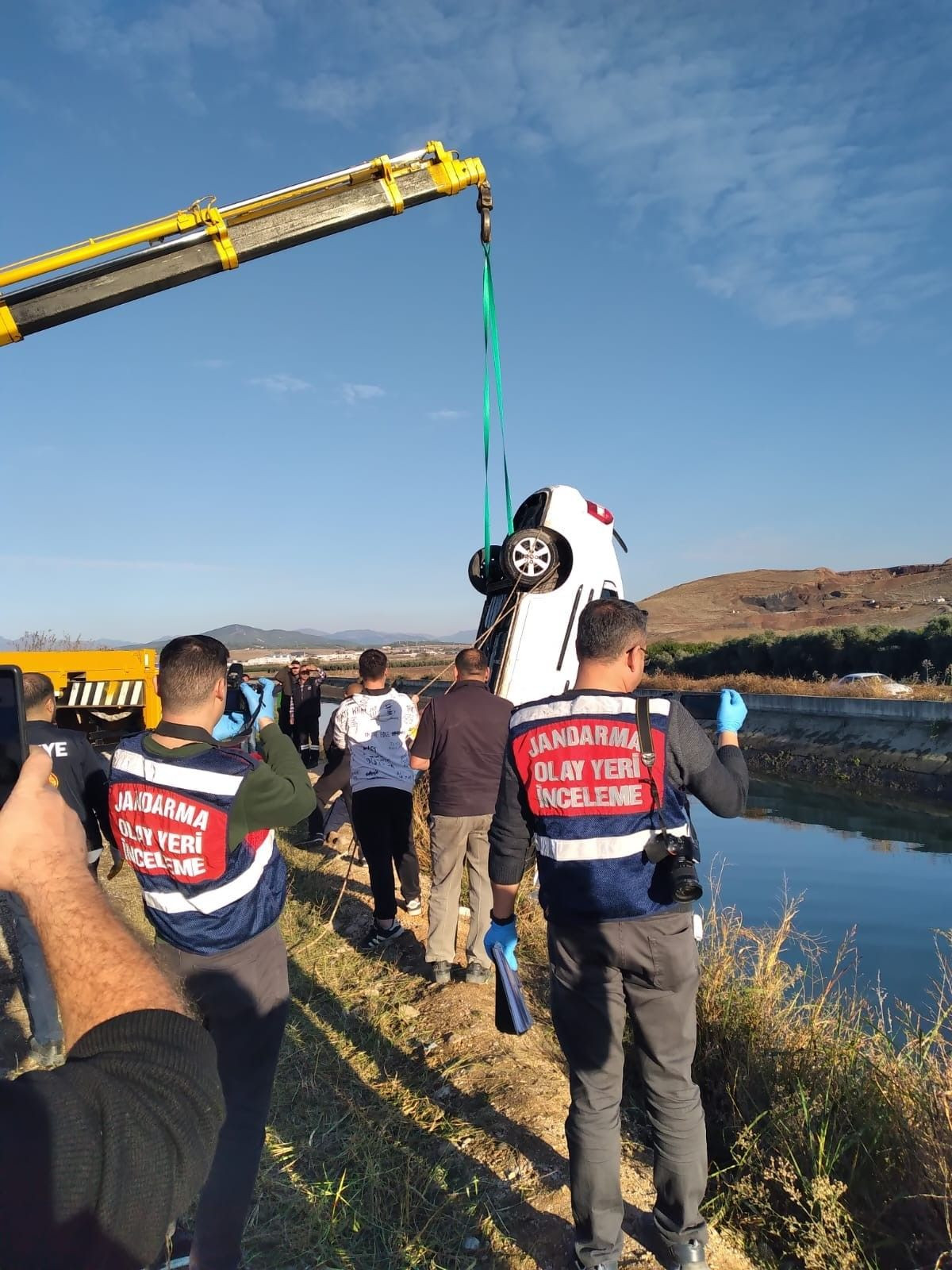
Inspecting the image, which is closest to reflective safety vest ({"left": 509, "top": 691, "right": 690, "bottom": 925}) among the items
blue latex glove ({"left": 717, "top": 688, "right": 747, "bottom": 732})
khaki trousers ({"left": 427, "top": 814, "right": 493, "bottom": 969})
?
blue latex glove ({"left": 717, "top": 688, "right": 747, "bottom": 732})

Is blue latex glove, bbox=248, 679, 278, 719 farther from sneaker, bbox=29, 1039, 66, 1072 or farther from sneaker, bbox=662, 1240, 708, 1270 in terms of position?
sneaker, bbox=662, 1240, 708, 1270

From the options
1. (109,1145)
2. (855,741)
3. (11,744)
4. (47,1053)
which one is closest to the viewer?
(109,1145)

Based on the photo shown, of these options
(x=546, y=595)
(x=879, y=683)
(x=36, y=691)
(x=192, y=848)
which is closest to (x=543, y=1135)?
(x=192, y=848)

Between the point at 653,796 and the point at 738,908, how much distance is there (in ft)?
25.6

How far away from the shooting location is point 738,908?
9.65 meters

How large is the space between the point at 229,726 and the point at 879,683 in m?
22.6

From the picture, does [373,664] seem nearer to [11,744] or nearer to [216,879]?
[216,879]

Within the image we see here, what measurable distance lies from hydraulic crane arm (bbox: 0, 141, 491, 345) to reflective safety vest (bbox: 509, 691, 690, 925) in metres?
7.03

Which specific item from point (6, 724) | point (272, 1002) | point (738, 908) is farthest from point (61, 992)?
point (738, 908)

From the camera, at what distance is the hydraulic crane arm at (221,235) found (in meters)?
7.64

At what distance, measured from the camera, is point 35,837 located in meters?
1.28

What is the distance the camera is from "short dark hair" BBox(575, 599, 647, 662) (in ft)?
9.64

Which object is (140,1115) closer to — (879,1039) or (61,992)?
(61,992)

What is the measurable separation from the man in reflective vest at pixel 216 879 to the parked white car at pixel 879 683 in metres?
21.7
